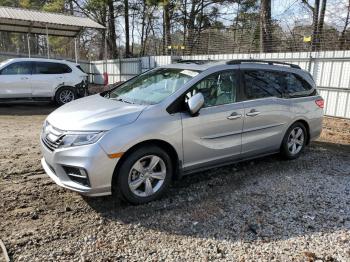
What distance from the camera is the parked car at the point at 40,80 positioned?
444 inches

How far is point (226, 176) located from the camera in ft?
16.9

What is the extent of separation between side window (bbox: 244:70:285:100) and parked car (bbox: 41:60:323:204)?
0.02m

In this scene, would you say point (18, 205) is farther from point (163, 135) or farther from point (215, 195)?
point (215, 195)

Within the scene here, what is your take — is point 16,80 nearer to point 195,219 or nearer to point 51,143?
point 51,143

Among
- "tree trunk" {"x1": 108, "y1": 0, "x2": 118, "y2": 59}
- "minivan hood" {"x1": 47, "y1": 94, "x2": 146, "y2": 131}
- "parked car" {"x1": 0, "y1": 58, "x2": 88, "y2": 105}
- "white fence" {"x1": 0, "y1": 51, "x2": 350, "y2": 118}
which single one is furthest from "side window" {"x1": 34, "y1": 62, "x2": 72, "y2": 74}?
"tree trunk" {"x1": 108, "y1": 0, "x2": 118, "y2": 59}

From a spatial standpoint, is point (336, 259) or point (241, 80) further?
point (241, 80)

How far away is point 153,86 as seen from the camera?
4.85 meters

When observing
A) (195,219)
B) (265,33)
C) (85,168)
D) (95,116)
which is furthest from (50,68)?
(195,219)

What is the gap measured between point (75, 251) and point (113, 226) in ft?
1.80

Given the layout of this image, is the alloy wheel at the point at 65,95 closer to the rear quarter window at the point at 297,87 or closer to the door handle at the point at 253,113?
the rear quarter window at the point at 297,87

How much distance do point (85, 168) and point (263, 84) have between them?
10.3 feet

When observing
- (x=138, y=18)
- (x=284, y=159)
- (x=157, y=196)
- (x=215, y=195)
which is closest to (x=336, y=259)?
(x=215, y=195)

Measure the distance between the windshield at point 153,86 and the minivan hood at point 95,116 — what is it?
0.94 feet

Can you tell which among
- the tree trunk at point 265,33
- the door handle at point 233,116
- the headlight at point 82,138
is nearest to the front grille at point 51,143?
the headlight at point 82,138
